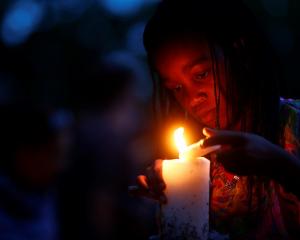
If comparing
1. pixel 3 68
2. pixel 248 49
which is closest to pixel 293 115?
pixel 248 49

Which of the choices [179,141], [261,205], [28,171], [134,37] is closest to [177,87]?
[179,141]

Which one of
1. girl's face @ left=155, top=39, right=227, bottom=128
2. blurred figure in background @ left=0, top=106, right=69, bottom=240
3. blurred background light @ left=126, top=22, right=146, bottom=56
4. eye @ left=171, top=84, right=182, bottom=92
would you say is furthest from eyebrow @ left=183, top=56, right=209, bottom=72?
blurred background light @ left=126, top=22, right=146, bottom=56

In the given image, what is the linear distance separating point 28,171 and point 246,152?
2.79 meters

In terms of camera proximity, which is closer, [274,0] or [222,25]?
[222,25]

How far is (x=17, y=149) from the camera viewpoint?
13.1ft

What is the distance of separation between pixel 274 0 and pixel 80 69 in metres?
6.86

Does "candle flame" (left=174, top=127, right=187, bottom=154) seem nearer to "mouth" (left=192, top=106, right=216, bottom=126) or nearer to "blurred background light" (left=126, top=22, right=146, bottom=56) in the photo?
"mouth" (left=192, top=106, right=216, bottom=126)

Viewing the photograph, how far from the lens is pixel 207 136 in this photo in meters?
1.65

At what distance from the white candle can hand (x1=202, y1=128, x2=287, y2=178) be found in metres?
0.04

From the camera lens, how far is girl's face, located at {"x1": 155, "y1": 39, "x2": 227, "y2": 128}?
2.23 m

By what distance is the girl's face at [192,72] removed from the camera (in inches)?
87.7

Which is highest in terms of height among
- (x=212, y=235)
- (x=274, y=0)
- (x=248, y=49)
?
(x=274, y=0)

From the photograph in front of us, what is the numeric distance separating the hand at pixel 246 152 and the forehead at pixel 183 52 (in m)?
0.67

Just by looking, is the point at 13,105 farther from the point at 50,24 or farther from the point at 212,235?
the point at 50,24
